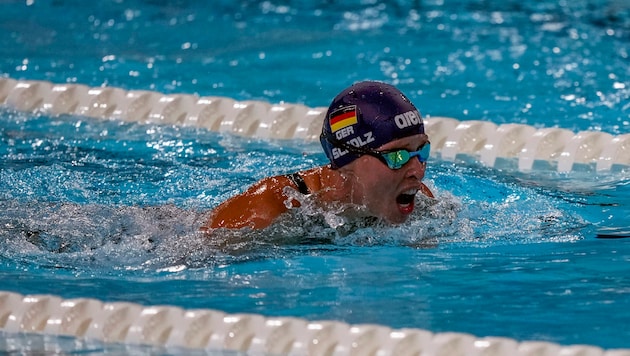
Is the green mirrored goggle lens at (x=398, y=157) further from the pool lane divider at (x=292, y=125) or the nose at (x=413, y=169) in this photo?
the pool lane divider at (x=292, y=125)

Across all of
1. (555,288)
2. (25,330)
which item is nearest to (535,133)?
(555,288)

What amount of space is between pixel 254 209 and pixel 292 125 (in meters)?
1.91

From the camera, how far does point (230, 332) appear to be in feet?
9.59

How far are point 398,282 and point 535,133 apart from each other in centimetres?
206

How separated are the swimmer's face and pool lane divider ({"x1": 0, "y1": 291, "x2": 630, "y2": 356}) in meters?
0.79

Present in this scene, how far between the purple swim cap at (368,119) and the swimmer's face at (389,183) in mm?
33

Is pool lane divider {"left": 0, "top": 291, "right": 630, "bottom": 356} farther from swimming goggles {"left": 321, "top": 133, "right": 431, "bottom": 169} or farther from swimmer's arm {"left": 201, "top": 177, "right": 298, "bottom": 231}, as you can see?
swimming goggles {"left": 321, "top": 133, "right": 431, "bottom": 169}

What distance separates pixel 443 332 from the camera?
2.84 m

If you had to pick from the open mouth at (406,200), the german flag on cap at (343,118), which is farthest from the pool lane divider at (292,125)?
the german flag on cap at (343,118)

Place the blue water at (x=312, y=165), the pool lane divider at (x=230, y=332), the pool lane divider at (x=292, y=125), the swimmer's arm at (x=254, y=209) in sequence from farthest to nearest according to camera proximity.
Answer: the pool lane divider at (x=292, y=125) < the swimmer's arm at (x=254, y=209) < the blue water at (x=312, y=165) < the pool lane divider at (x=230, y=332)

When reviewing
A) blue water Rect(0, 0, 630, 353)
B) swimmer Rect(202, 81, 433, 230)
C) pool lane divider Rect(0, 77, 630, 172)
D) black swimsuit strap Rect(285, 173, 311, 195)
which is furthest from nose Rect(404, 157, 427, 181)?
pool lane divider Rect(0, 77, 630, 172)

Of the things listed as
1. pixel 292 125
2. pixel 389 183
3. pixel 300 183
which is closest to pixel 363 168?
pixel 389 183

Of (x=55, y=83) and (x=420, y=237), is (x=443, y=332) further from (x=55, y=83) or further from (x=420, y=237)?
(x=55, y=83)

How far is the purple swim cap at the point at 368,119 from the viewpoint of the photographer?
355 cm
